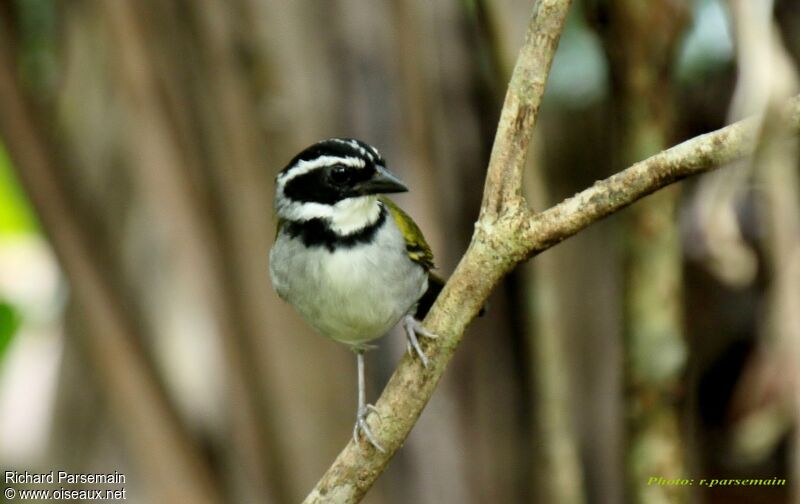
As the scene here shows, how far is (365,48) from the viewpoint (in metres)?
4.57

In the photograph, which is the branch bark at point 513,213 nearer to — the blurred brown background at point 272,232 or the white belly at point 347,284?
the white belly at point 347,284

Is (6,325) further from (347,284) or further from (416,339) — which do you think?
(416,339)

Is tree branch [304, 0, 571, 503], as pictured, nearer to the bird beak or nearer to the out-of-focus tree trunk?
the bird beak

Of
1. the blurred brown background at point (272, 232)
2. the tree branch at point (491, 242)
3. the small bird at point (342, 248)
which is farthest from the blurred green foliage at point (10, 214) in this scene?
the tree branch at point (491, 242)

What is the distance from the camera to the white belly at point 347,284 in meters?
3.42

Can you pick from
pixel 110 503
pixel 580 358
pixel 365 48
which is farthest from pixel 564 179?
pixel 110 503

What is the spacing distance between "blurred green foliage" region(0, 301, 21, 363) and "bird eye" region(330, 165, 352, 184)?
2.66m

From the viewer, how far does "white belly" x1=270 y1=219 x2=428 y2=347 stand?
11.2 feet

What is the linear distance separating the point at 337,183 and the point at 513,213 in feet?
3.63

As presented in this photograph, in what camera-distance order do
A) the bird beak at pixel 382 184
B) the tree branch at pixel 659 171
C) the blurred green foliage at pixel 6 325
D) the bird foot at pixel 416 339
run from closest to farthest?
the tree branch at pixel 659 171 < the bird foot at pixel 416 339 < the bird beak at pixel 382 184 < the blurred green foliage at pixel 6 325

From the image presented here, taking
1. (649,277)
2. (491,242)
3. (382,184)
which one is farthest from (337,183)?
(649,277)

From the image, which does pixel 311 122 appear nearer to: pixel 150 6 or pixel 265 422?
pixel 150 6

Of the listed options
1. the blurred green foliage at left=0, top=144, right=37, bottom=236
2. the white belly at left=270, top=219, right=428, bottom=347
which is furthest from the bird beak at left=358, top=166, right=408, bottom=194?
the blurred green foliage at left=0, top=144, right=37, bottom=236

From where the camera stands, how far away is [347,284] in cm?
342
